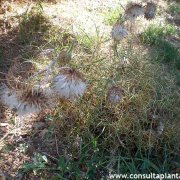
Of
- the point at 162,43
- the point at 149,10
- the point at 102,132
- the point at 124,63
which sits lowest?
the point at 102,132

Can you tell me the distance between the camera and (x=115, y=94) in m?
2.52

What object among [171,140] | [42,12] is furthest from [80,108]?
[42,12]

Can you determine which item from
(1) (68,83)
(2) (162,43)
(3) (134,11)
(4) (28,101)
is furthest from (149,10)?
(4) (28,101)

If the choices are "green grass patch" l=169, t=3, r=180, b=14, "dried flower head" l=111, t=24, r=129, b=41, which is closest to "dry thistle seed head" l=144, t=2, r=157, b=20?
"dried flower head" l=111, t=24, r=129, b=41

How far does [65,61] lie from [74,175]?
777 mm

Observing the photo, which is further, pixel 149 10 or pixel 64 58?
pixel 149 10

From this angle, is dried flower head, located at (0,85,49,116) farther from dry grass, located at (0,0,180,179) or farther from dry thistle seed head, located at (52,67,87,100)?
dry grass, located at (0,0,180,179)

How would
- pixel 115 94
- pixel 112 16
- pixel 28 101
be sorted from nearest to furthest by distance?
pixel 28 101
pixel 115 94
pixel 112 16

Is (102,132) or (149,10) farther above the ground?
(149,10)

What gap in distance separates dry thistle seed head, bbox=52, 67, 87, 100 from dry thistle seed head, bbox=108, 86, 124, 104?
0.34 metres

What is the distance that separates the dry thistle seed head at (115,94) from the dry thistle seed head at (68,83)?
0.34 meters

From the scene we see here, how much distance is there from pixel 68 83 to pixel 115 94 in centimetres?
47

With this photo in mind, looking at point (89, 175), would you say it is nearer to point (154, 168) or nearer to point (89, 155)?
point (89, 155)

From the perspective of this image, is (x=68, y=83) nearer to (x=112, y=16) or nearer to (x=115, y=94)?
(x=115, y=94)
